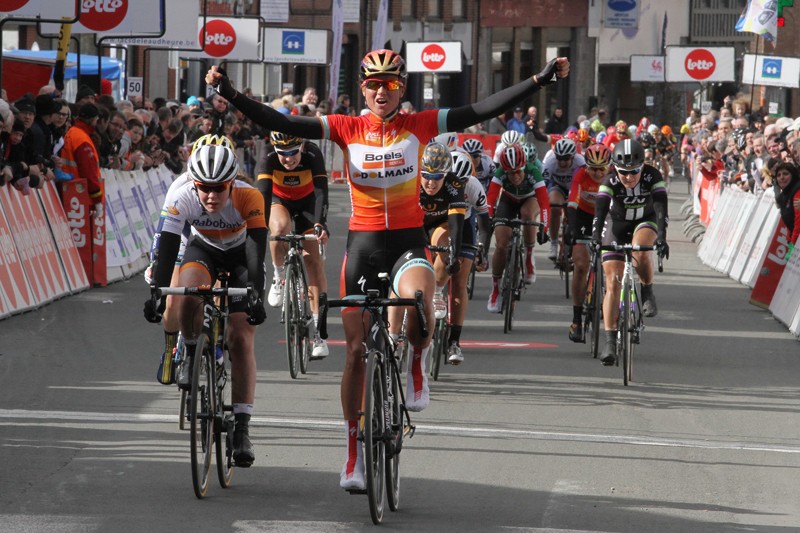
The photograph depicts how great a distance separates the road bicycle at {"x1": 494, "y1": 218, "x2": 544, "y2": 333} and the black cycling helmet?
301 cm

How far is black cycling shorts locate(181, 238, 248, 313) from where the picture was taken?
28.5ft

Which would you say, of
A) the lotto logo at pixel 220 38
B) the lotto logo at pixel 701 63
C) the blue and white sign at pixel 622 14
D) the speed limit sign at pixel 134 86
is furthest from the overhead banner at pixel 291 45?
the blue and white sign at pixel 622 14

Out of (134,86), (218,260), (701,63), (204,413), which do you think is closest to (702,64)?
(701,63)

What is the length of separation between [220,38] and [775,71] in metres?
12.8

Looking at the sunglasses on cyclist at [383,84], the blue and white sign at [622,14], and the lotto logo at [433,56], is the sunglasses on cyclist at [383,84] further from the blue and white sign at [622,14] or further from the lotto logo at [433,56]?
the blue and white sign at [622,14]

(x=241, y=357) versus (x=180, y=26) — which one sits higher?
(x=180, y=26)

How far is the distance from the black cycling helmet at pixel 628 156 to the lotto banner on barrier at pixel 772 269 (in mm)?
5845

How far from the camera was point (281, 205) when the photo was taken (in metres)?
13.3

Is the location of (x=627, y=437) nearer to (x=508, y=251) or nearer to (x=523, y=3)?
(x=508, y=251)

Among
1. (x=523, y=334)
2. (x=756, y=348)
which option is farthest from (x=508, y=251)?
(x=756, y=348)

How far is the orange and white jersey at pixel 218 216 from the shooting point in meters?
8.45

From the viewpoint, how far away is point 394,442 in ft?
24.7

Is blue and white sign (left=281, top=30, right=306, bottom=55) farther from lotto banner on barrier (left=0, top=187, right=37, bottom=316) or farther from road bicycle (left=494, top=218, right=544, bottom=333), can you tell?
lotto banner on barrier (left=0, top=187, right=37, bottom=316)

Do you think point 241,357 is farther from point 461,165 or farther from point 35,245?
point 35,245
